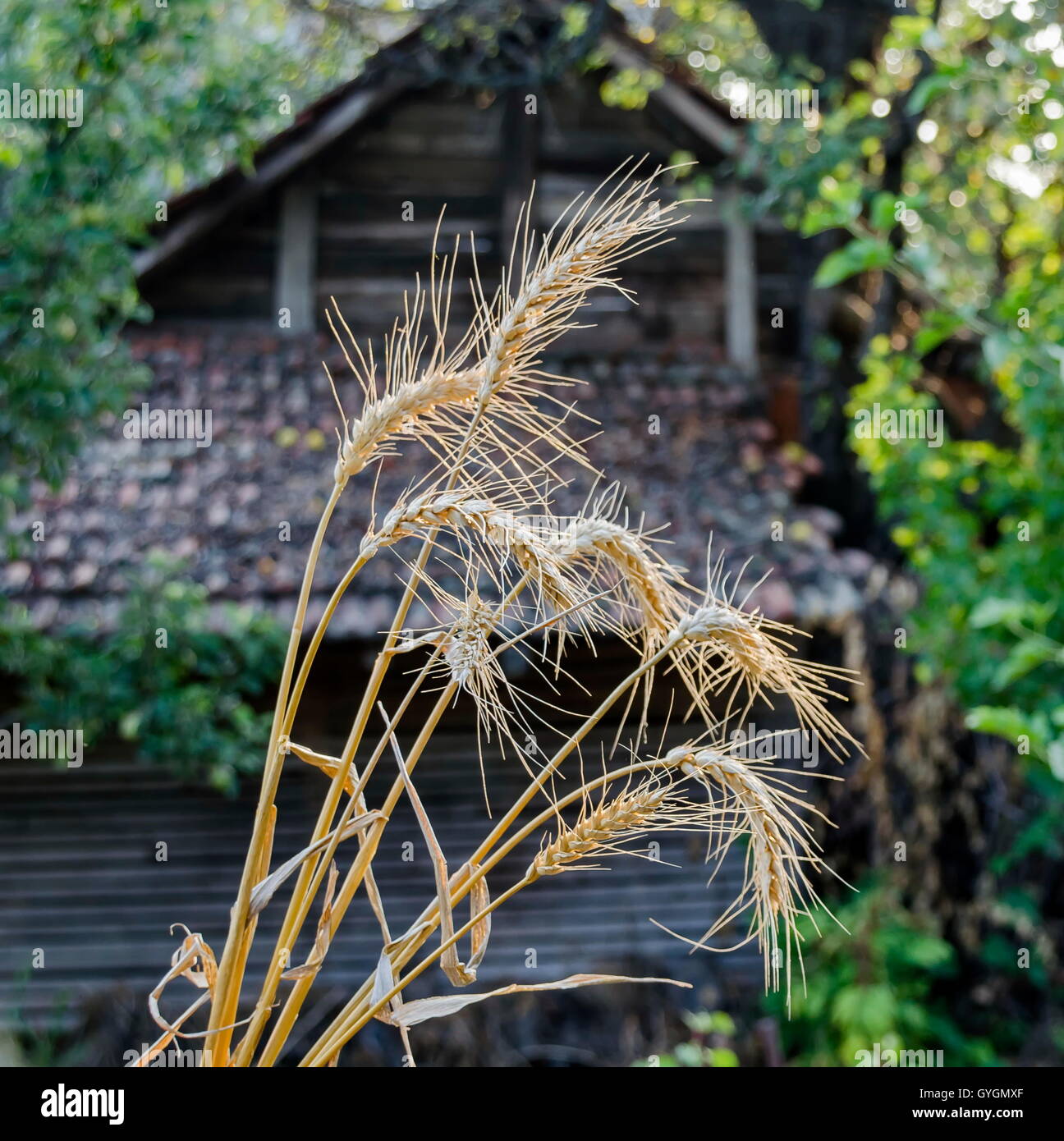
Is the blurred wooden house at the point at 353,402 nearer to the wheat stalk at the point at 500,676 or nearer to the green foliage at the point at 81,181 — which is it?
the green foliage at the point at 81,181

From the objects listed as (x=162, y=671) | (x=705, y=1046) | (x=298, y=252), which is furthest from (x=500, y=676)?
(x=298, y=252)

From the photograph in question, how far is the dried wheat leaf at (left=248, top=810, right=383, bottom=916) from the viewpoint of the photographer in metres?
0.71

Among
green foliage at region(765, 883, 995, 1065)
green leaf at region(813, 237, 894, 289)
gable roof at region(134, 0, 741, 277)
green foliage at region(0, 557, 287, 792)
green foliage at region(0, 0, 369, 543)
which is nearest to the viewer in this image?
green leaf at region(813, 237, 894, 289)

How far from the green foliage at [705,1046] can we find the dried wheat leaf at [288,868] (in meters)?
1.60

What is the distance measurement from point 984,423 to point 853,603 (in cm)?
101

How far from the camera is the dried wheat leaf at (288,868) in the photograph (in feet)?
2.32

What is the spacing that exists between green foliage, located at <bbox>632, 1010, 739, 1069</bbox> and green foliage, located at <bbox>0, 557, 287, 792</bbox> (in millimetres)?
1200

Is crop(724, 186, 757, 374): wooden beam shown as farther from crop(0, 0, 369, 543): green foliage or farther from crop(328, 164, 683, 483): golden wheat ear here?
crop(328, 164, 683, 483): golden wheat ear

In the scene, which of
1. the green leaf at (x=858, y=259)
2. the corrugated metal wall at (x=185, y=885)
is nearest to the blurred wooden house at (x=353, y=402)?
the corrugated metal wall at (x=185, y=885)

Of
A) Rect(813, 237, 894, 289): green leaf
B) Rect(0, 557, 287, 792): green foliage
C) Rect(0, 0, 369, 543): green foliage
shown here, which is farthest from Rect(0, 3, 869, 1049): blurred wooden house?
Rect(813, 237, 894, 289): green leaf

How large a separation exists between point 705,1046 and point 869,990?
488mm

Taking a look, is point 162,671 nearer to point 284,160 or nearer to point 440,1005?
point 440,1005

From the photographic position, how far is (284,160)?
3.25 meters
